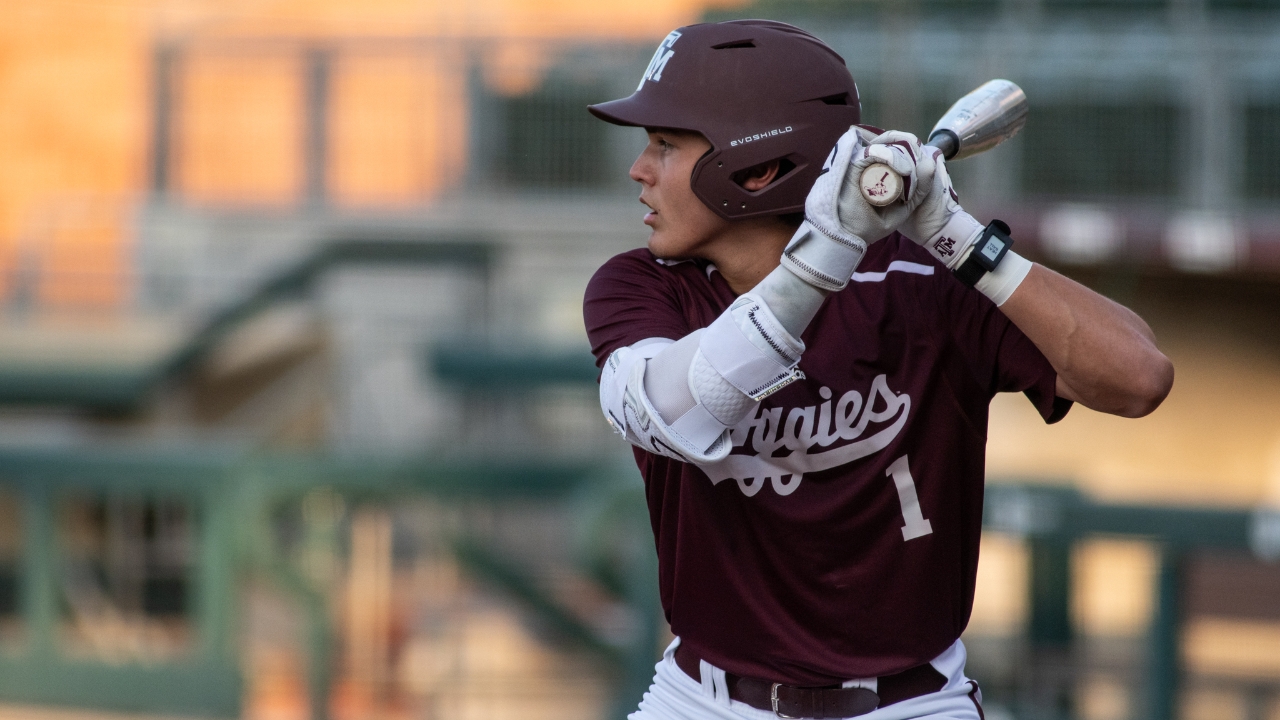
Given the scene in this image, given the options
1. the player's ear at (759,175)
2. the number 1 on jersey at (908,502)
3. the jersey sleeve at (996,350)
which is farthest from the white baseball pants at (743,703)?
the player's ear at (759,175)

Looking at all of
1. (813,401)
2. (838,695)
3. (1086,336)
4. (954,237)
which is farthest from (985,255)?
A: (838,695)

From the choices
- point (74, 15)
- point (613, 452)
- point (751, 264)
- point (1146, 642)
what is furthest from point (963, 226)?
point (74, 15)

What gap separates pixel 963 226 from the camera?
2109 mm

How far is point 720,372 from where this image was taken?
195cm

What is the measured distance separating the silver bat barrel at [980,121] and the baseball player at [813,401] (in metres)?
0.16

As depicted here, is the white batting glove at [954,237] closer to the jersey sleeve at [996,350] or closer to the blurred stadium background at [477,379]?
the jersey sleeve at [996,350]

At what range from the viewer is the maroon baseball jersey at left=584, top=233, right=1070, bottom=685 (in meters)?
2.23

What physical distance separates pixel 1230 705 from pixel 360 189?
277 inches

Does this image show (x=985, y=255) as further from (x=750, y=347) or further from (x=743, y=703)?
(x=743, y=703)

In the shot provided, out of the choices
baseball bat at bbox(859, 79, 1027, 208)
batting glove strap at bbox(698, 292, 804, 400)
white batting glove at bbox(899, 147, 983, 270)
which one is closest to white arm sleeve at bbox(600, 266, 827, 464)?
batting glove strap at bbox(698, 292, 804, 400)

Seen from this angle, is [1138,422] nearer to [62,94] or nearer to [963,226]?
[963,226]

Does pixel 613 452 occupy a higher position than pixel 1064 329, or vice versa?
pixel 1064 329

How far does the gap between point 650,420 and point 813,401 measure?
324 mm

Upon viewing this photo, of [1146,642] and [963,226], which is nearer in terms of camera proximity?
[963,226]
